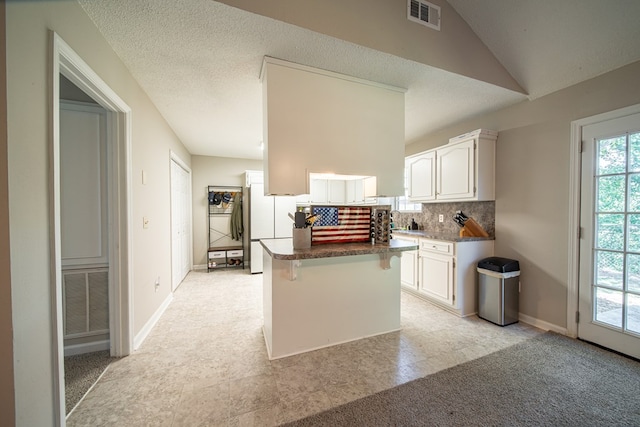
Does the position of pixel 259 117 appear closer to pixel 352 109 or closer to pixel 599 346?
pixel 352 109

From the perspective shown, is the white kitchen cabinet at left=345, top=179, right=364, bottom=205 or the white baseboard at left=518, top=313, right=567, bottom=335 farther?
the white kitchen cabinet at left=345, top=179, right=364, bottom=205

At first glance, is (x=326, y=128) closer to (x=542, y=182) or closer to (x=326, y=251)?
(x=326, y=251)

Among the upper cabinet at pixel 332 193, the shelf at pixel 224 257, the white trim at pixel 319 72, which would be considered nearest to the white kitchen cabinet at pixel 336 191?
the upper cabinet at pixel 332 193

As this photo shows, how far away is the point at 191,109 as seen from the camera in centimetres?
292

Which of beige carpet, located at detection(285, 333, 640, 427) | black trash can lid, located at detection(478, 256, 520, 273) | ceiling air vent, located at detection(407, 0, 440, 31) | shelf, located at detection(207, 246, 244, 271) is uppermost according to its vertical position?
ceiling air vent, located at detection(407, 0, 440, 31)

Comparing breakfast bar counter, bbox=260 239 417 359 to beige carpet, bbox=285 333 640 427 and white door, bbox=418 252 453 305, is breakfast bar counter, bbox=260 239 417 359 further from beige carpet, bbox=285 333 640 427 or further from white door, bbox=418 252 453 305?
white door, bbox=418 252 453 305

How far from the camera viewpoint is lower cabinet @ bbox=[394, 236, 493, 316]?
2826 mm

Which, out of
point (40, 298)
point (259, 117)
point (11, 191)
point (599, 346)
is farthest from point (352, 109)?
point (599, 346)

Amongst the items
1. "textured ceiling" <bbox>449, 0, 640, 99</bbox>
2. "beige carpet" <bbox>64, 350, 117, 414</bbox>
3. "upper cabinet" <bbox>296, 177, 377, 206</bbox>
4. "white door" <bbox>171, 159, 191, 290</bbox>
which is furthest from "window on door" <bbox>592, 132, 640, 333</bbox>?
"white door" <bbox>171, 159, 191, 290</bbox>

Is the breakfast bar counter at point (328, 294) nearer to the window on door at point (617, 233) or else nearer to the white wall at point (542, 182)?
the white wall at point (542, 182)

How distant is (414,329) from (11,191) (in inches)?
123

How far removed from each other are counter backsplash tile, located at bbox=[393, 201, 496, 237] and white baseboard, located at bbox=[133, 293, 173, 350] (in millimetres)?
4091

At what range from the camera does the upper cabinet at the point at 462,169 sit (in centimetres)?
292

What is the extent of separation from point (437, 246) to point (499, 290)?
0.78 meters
